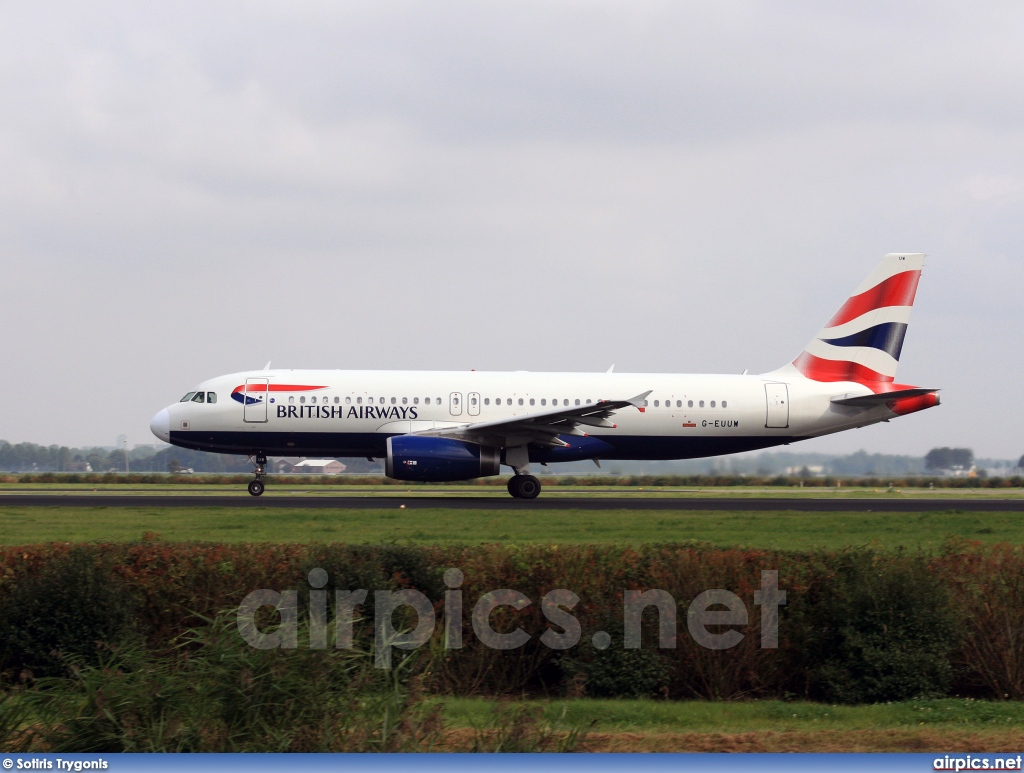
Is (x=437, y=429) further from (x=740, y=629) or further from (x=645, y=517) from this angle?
(x=740, y=629)

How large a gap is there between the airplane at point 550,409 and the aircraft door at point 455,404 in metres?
0.03

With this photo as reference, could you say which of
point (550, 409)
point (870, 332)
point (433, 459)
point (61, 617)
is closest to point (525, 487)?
point (550, 409)

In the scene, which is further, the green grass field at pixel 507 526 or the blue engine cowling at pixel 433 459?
the blue engine cowling at pixel 433 459

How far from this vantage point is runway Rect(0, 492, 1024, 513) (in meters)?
26.7

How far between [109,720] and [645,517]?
17.1 m

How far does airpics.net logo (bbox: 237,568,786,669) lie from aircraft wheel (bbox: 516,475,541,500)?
769 inches

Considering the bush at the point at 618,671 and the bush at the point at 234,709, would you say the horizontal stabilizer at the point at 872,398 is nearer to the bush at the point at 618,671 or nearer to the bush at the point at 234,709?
the bush at the point at 618,671

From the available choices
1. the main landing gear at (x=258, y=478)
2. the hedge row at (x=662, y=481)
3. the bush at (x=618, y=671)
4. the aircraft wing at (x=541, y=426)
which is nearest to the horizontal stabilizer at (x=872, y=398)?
the aircraft wing at (x=541, y=426)

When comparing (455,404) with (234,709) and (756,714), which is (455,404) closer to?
(756,714)

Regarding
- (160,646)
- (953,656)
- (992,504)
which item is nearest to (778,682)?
(953,656)

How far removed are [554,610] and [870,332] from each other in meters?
26.2

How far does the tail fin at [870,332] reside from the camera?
1366 inches

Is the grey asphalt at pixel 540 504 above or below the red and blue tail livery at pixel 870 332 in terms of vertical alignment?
below

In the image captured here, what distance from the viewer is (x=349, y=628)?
9.66 m
